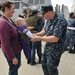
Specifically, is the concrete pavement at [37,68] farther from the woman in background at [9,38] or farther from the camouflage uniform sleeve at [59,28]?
the camouflage uniform sleeve at [59,28]

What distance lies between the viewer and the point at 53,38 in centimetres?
393

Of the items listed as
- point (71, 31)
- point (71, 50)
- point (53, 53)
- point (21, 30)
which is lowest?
point (71, 50)

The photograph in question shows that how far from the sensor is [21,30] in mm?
4184

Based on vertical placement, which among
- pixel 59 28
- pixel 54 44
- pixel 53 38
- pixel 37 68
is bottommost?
pixel 37 68

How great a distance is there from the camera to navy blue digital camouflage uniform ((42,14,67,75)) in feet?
13.0

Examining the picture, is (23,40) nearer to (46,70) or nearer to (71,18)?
(46,70)

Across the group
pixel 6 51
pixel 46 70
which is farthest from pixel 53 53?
pixel 6 51

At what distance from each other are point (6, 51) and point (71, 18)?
237 inches

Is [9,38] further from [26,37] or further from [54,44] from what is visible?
[54,44]

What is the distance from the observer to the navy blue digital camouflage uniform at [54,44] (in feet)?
13.0

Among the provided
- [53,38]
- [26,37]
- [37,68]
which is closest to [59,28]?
[53,38]

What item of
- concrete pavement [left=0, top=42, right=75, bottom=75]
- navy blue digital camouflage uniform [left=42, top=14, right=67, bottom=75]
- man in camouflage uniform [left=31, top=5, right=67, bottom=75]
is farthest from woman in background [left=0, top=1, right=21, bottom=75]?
concrete pavement [left=0, top=42, right=75, bottom=75]

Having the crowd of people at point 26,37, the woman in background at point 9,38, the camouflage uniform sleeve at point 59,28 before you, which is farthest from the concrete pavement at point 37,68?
the camouflage uniform sleeve at point 59,28

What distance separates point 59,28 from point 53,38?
19 cm
